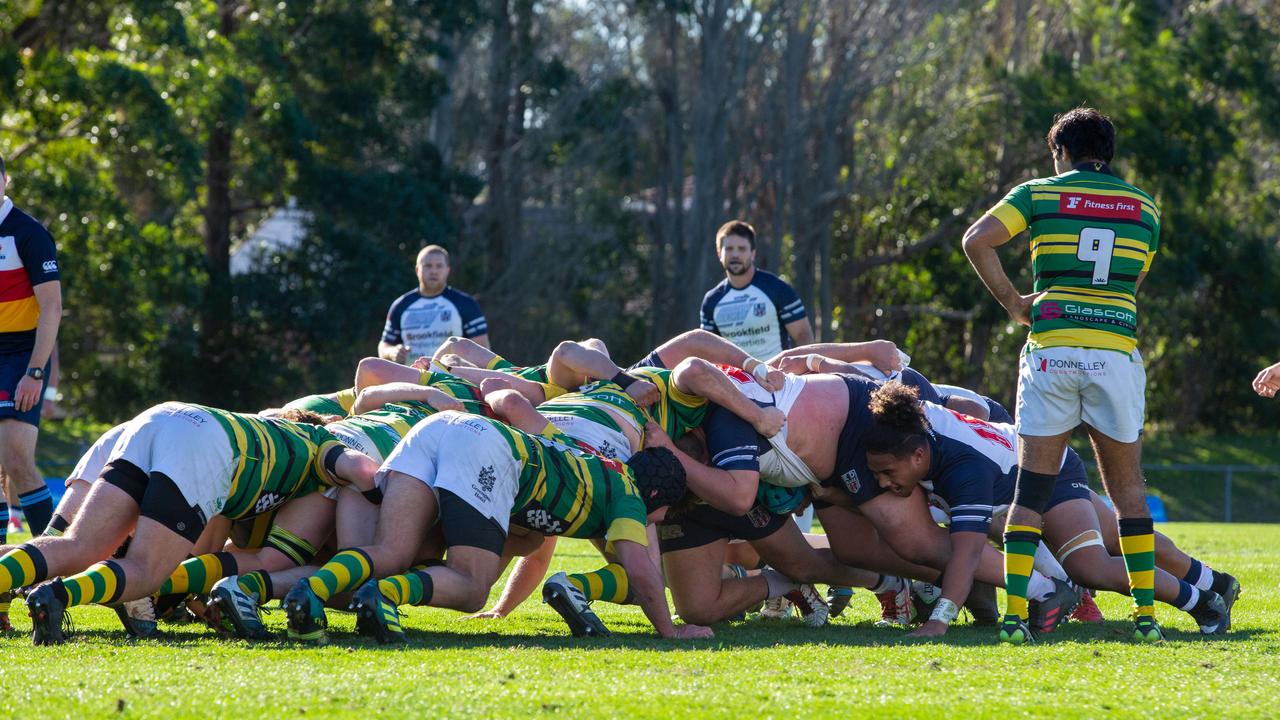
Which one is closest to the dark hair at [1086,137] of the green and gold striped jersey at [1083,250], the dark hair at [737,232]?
the green and gold striped jersey at [1083,250]

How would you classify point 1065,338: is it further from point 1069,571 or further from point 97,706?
point 97,706

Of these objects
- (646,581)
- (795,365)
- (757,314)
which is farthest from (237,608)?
(757,314)

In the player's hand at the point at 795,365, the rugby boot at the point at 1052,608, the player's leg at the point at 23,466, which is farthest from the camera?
the player's hand at the point at 795,365

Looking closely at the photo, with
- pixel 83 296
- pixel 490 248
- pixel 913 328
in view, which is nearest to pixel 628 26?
pixel 490 248

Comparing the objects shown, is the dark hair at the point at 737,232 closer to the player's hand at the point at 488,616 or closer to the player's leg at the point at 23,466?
the player's hand at the point at 488,616

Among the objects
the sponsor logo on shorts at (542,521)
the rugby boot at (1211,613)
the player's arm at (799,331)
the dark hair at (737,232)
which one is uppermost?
the dark hair at (737,232)

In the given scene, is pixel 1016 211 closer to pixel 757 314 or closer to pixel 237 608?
pixel 237 608

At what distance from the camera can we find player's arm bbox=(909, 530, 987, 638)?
20.1 ft

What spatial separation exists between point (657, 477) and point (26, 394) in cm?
304

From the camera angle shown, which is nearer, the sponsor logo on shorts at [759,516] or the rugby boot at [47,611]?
the rugby boot at [47,611]

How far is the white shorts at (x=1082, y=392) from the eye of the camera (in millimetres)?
5723

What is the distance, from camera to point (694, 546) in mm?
6789

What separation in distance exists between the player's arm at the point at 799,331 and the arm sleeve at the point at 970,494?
412cm

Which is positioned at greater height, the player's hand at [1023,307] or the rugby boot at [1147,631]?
the player's hand at [1023,307]
